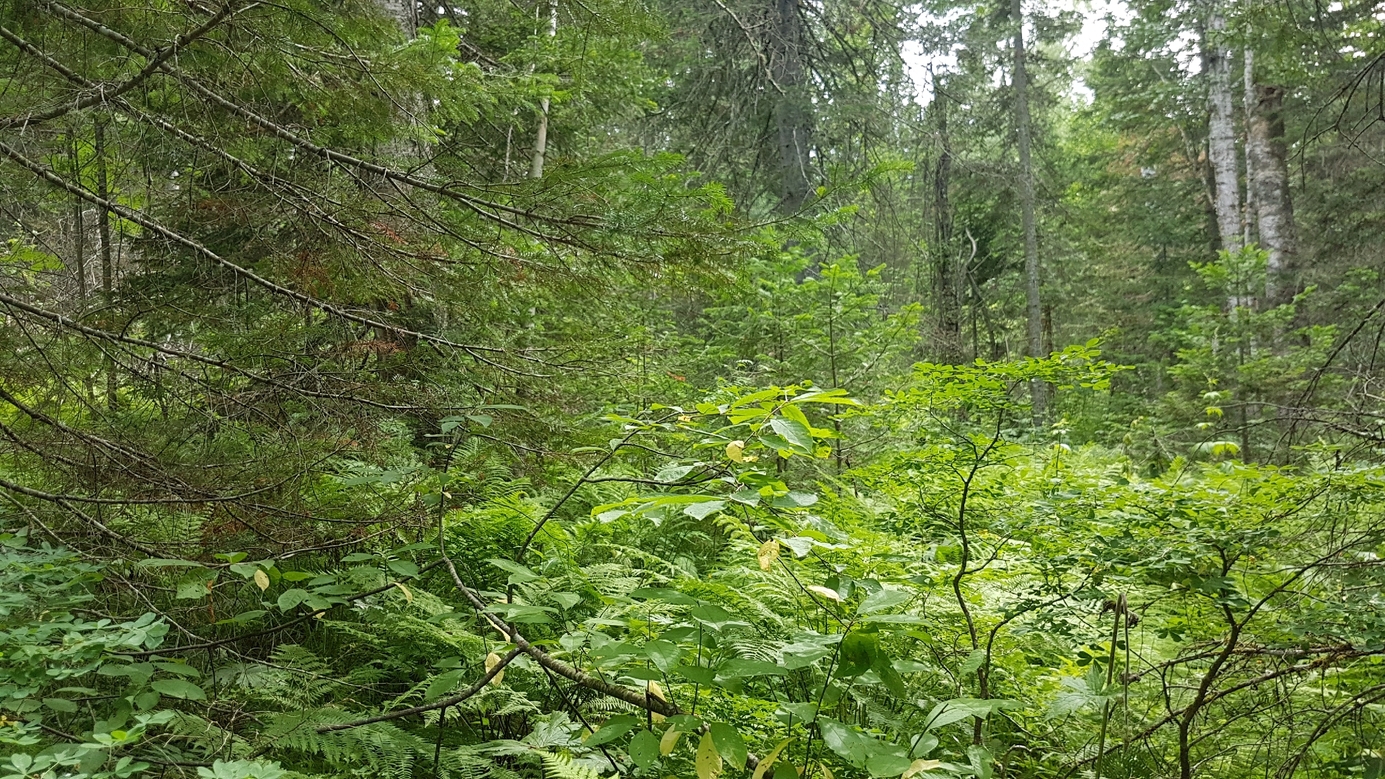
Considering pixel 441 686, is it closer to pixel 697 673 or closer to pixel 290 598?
pixel 290 598

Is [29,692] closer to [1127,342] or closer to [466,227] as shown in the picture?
[466,227]

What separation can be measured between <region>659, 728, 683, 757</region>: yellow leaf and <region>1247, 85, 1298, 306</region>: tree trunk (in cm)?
1262

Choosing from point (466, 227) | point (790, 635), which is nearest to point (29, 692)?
point (790, 635)

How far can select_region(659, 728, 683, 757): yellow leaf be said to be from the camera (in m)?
1.60

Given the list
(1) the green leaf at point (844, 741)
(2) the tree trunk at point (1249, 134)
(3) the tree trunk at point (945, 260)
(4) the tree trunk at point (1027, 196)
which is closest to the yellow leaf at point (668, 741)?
(1) the green leaf at point (844, 741)

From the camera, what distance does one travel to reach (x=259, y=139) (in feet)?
14.6

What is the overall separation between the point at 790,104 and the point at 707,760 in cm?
962

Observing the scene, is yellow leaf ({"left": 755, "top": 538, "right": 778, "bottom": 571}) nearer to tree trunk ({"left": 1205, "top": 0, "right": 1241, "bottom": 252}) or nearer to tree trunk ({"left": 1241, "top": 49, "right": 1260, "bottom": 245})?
tree trunk ({"left": 1241, "top": 49, "right": 1260, "bottom": 245})

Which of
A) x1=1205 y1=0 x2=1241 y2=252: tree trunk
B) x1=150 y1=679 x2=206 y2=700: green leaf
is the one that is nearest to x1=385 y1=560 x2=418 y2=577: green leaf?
x1=150 y1=679 x2=206 y2=700: green leaf

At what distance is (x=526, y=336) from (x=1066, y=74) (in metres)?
15.8

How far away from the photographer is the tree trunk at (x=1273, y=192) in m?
11.3

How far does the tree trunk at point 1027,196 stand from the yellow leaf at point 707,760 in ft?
43.4

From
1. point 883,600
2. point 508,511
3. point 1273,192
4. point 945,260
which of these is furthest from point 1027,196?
point 883,600

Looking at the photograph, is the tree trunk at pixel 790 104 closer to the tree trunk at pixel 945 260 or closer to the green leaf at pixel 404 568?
the tree trunk at pixel 945 260
